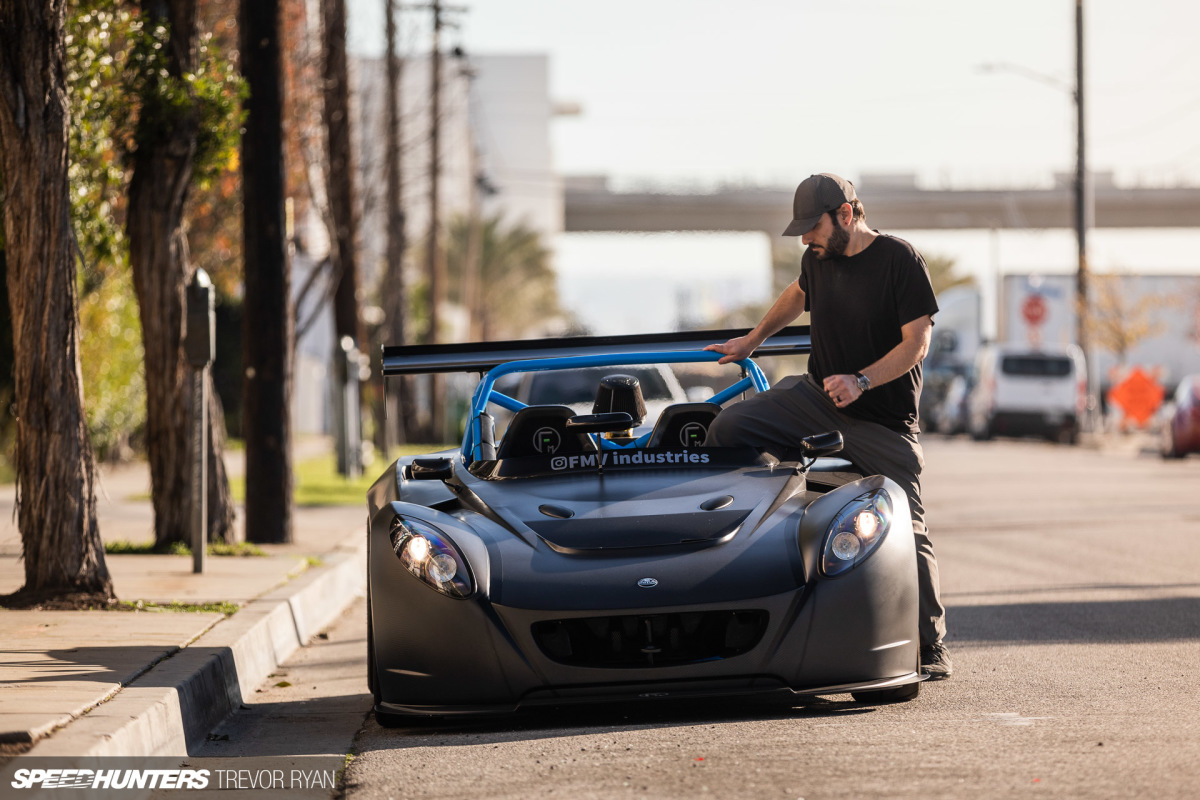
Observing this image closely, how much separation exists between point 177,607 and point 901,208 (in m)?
73.7

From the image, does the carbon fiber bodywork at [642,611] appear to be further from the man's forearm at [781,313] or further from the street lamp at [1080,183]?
the street lamp at [1080,183]

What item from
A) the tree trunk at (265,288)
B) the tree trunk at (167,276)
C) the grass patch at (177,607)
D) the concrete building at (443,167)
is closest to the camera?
the grass patch at (177,607)

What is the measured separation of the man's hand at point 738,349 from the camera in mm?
6859

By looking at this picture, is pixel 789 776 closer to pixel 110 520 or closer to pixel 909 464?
pixel 909 464

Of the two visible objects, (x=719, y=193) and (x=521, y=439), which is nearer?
(x=521, y=439)

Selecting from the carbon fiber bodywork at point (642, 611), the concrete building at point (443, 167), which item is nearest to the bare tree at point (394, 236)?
the concrete building at point (443, 167)

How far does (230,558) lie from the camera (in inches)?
435

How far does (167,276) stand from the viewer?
1114 centimetres

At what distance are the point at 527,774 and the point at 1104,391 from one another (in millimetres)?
58414

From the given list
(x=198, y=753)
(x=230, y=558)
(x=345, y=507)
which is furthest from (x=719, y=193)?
(x=198, y=753)

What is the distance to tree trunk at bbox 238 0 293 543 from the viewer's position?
12.1 m

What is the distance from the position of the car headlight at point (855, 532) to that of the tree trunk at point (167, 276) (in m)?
6.50

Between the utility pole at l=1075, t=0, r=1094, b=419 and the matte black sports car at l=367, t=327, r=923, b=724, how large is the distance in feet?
107

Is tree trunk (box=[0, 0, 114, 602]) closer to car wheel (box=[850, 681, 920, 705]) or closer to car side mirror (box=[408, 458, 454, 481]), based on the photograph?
car side mirror (box=[408, 458, 454, 481])
